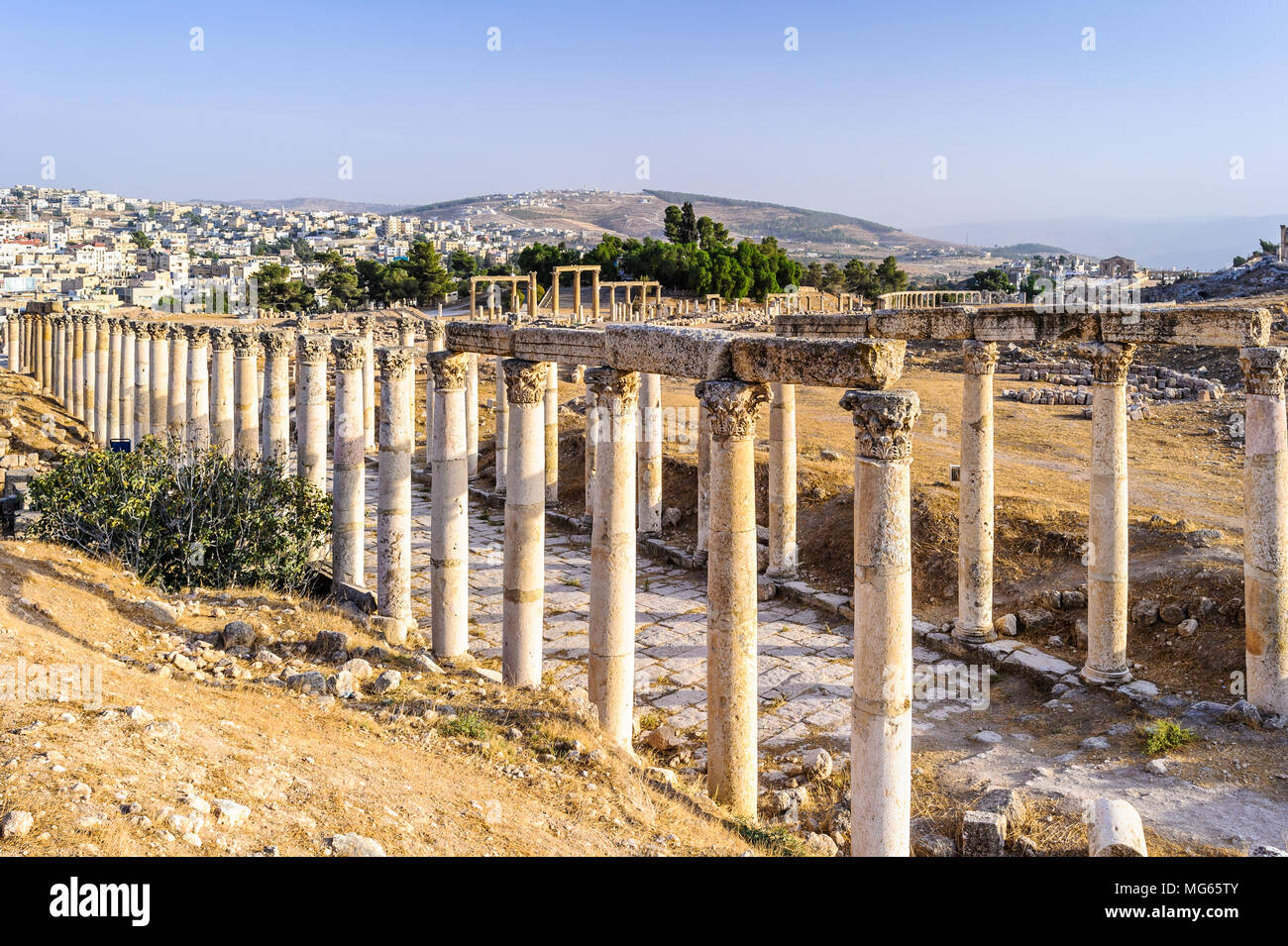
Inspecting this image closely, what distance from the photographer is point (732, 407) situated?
8.93 m

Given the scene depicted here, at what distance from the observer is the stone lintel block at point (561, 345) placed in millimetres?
10852

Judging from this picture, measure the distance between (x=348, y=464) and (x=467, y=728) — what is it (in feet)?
21.7

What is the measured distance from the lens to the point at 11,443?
26438mm

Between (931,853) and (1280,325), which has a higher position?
(1280,325)

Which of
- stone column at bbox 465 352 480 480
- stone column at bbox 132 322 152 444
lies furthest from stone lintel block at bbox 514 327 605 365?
stone column at bbox 132 322 152 444

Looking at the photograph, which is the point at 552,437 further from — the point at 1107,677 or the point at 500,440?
the point at 1107,677

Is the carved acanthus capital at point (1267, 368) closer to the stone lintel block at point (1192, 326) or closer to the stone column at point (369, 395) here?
the stone lintel block at point (1192, 326)

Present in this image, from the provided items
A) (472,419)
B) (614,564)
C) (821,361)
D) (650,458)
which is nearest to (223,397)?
(472,419)

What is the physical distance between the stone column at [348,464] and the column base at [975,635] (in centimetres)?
904

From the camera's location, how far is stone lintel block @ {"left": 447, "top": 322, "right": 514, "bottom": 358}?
481 inches

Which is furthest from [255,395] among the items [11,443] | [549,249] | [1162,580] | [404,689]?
[549,249]

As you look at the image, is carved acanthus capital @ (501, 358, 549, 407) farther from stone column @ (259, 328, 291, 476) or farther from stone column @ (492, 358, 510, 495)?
stone column @ (492, 358, 510, 495)
